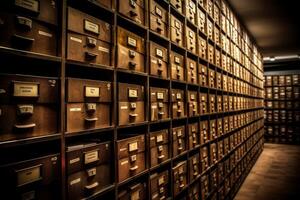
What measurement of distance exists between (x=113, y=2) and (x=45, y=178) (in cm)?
105

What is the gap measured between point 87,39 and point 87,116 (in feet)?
1.32

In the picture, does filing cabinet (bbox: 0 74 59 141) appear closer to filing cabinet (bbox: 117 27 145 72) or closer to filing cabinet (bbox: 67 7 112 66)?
filing cabinet (bbox: 67 7 112 66)

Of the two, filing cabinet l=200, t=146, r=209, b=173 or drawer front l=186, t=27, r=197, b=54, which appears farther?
filing cabinet l=200, t=146, r=209, b=173

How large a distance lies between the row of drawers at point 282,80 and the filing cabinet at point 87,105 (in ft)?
30.7

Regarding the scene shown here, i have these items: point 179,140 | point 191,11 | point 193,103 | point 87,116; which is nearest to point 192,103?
point 193,103

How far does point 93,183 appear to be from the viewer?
133 centimetres

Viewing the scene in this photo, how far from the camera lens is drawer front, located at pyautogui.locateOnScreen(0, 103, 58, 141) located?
0.95m

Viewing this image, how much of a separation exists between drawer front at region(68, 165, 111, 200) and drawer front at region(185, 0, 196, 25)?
6.09 ft

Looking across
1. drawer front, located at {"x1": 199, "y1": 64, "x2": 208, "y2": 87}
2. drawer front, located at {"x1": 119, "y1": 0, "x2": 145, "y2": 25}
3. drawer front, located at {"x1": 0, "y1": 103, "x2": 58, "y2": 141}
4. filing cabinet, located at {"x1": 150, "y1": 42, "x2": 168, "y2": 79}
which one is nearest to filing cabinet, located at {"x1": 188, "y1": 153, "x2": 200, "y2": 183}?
drawer front, located at {"x1": 199, "y1": 64, "x2": 208, "y2": 87}

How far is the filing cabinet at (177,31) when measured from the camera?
2285 millimetres

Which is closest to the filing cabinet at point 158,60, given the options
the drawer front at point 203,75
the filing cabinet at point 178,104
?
the filing cabinet at point 178,104

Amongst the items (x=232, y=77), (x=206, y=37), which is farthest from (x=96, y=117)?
(x=232, y=77)

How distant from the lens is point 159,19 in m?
2.04

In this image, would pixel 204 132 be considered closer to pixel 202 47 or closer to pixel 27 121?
pixel 202 47
